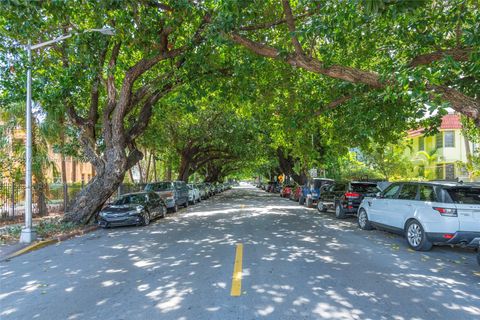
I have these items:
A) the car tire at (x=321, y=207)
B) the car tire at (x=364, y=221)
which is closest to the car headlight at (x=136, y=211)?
the car tire at (x=364, y=221)

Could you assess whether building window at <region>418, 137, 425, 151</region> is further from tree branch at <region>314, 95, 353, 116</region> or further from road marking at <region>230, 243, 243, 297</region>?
road marking at <region>230, 243, 243, 297</region>

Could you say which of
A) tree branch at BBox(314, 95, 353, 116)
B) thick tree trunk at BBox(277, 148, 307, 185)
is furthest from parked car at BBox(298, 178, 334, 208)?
thick tree trunk at BBox(277, 148, 307, 185)

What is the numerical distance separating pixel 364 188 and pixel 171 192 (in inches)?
415

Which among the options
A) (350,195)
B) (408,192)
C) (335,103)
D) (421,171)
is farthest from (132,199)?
(421,171)

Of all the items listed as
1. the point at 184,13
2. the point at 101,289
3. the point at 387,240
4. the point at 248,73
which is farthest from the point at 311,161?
the point at 101,289

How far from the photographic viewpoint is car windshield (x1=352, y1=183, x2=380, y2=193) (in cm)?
1578

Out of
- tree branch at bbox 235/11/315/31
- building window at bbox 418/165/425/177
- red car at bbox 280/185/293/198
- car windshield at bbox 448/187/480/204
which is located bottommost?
red car at bbox 280/185/293/198

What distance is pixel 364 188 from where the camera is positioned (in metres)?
16.0

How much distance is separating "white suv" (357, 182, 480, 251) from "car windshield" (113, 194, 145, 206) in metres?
9.94

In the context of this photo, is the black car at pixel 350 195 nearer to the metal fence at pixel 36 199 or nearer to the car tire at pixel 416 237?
the car tire at pixel 416 237

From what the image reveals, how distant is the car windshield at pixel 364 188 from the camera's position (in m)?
15.8

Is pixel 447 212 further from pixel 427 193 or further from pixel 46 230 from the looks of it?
pixel 46 230

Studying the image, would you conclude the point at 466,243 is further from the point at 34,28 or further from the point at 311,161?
the point at 311,161

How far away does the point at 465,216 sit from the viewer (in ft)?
27.0
